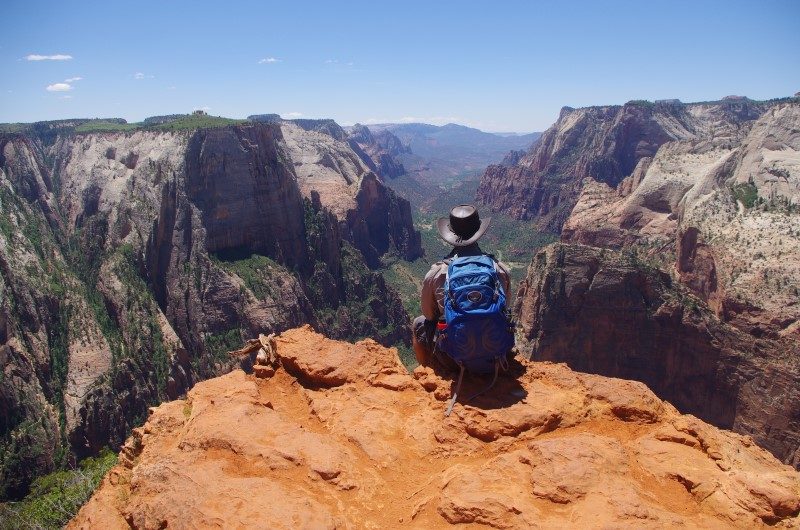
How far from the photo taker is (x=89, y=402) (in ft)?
136

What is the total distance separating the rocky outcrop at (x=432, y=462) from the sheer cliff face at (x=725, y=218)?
37.0 m

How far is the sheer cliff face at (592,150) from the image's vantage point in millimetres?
131000

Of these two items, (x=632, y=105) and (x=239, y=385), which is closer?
(x=239, y=385)

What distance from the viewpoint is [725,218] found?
171 feet

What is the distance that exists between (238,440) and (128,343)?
1862 inches

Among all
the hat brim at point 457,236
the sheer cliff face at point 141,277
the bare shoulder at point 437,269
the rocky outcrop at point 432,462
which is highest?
the hat brim at point 457,236

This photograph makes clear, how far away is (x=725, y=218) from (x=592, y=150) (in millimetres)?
95023

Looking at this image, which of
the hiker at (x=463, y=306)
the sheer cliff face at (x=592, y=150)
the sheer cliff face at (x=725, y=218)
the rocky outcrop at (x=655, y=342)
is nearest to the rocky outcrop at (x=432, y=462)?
the hiker at (x=463, y=306)

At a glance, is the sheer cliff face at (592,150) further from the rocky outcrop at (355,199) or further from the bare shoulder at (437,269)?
the bare shoulder at (437,269)

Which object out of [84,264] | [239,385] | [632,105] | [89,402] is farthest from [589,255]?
[632,105]

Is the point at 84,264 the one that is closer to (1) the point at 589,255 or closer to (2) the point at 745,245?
(1) the point at 589,255

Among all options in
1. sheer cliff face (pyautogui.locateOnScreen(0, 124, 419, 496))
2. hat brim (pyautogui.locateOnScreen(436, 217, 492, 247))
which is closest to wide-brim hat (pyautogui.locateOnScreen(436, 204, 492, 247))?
hat brim (pyautogui.locateOnScreen(436, 217, 492, 247))

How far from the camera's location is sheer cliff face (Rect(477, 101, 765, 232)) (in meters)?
131

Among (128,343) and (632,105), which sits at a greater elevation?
(632,105)
